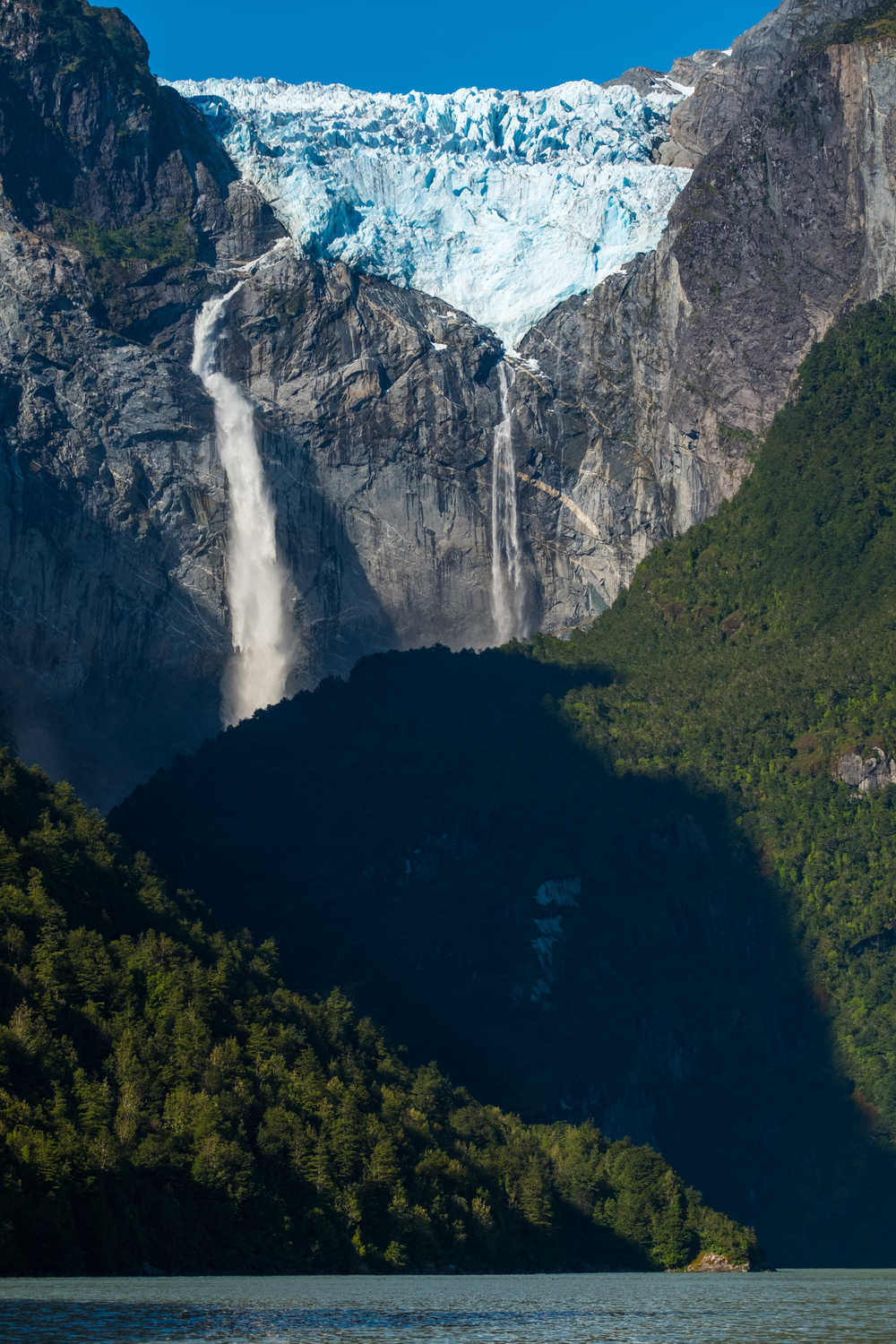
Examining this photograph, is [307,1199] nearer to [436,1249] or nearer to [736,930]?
[436,1249]

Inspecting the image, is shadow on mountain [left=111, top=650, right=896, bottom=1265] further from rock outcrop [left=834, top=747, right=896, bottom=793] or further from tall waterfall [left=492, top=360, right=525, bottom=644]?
rock outcrop [left=834, top=747, right=896, bottom=793]

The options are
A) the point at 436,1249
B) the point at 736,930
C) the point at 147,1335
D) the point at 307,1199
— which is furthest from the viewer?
the point at 736,930

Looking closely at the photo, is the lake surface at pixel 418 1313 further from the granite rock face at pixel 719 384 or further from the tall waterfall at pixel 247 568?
the granite rock face at pixel 719 384

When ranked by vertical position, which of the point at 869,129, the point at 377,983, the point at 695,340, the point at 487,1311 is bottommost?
the point at 487,1311

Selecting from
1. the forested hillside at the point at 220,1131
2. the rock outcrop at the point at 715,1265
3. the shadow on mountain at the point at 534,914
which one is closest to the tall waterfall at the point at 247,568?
the shadow on mountain at the point at 534,914

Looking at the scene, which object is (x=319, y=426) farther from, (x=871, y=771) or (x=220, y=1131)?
(x=220, y=1131)

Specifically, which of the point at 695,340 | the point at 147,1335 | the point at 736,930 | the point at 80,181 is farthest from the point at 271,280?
the point at 147,1335
